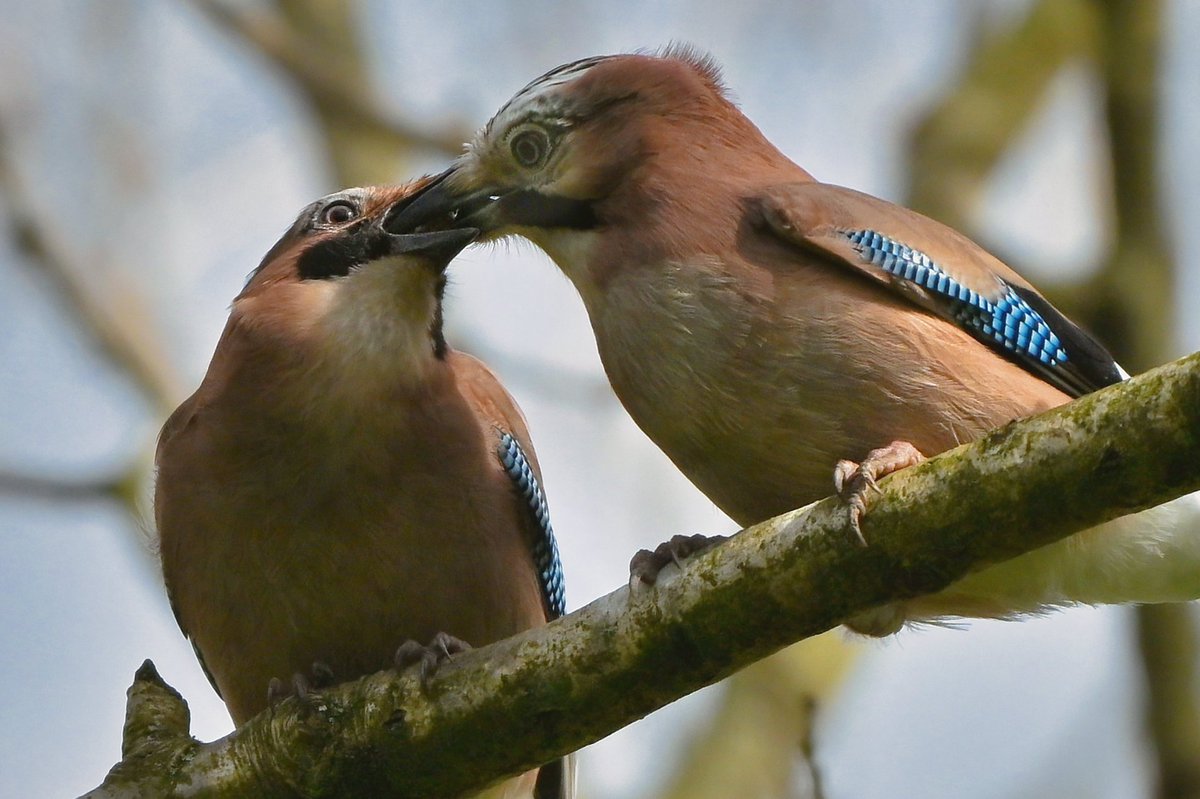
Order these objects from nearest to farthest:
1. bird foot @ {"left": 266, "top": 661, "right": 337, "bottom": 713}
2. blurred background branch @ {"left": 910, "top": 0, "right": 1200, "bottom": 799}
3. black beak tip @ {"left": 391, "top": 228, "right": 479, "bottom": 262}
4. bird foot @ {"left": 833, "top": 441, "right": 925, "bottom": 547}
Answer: bird foot @ {"left": 833, "top": 441, "right": 925, "bottom": 547}, bird foot @ {"left": 266, "top": 661, "right": 337, "bottom": 713}, black beak tip @ {"left": 391, "top": 228, "right": 479, "bottom": 262}, blurred background branch @ {"left": 910, "top": 0, "right": 1200, "bottom": 799}

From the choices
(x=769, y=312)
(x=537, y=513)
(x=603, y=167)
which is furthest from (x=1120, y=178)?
(x=537, y=513)

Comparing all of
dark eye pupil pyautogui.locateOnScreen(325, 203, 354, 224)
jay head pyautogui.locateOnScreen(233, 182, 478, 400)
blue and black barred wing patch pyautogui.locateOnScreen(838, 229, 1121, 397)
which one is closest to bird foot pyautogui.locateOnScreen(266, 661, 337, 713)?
jay head pyautogui.locateOnScreen(233, 182, 478, 400)

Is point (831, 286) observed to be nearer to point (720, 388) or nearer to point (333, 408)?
point (720, 388)

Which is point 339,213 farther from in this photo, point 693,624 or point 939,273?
point 693,624

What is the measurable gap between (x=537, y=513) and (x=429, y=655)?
1.81m

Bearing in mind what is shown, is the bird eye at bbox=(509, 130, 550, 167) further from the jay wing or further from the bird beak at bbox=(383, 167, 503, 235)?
the jay wing

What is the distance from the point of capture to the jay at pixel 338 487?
690 centimetres

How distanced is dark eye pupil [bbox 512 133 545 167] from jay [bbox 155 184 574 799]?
16.8 inches

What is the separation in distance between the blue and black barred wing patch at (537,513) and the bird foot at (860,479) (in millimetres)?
2246

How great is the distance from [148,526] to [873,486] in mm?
4574

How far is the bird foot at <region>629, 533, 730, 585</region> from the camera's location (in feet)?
18.3

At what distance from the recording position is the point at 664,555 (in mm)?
5629

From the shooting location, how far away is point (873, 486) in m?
5.23

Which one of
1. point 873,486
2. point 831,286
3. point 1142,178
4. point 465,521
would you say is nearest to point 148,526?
point 465,521
